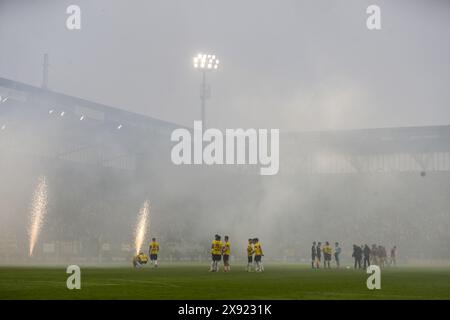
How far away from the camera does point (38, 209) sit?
5047cm

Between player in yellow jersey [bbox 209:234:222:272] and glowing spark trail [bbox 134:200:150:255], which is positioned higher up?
glowing spark trail [bbox 134:200:150:255]

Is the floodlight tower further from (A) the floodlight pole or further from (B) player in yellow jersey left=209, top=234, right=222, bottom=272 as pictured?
(B) player in yellow jersey left=209, top=234, right=222, bottom=272

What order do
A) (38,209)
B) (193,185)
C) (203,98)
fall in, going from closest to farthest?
1. (38,209)
2. (203,98)
3. (193,185)

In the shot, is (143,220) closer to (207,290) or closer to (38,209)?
(38,209)

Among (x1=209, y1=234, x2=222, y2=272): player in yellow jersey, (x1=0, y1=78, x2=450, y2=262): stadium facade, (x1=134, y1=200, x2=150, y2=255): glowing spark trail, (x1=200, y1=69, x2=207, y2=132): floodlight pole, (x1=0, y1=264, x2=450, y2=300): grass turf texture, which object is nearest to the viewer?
(x1=0, y1=264, x2=450, y2=300): grass turf texture

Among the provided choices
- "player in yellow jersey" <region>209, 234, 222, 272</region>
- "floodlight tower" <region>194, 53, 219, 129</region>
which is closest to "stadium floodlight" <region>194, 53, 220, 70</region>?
"floodlight tower" <region>194, 53, 219, 129</region>

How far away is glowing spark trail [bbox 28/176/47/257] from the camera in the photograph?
4900 cm

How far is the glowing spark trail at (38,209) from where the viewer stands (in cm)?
4900

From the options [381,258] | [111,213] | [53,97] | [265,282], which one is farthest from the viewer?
[111,213]

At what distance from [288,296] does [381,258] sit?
86.5 feet

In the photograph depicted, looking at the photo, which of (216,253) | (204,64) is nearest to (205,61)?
(204,64)

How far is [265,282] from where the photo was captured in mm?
21953
